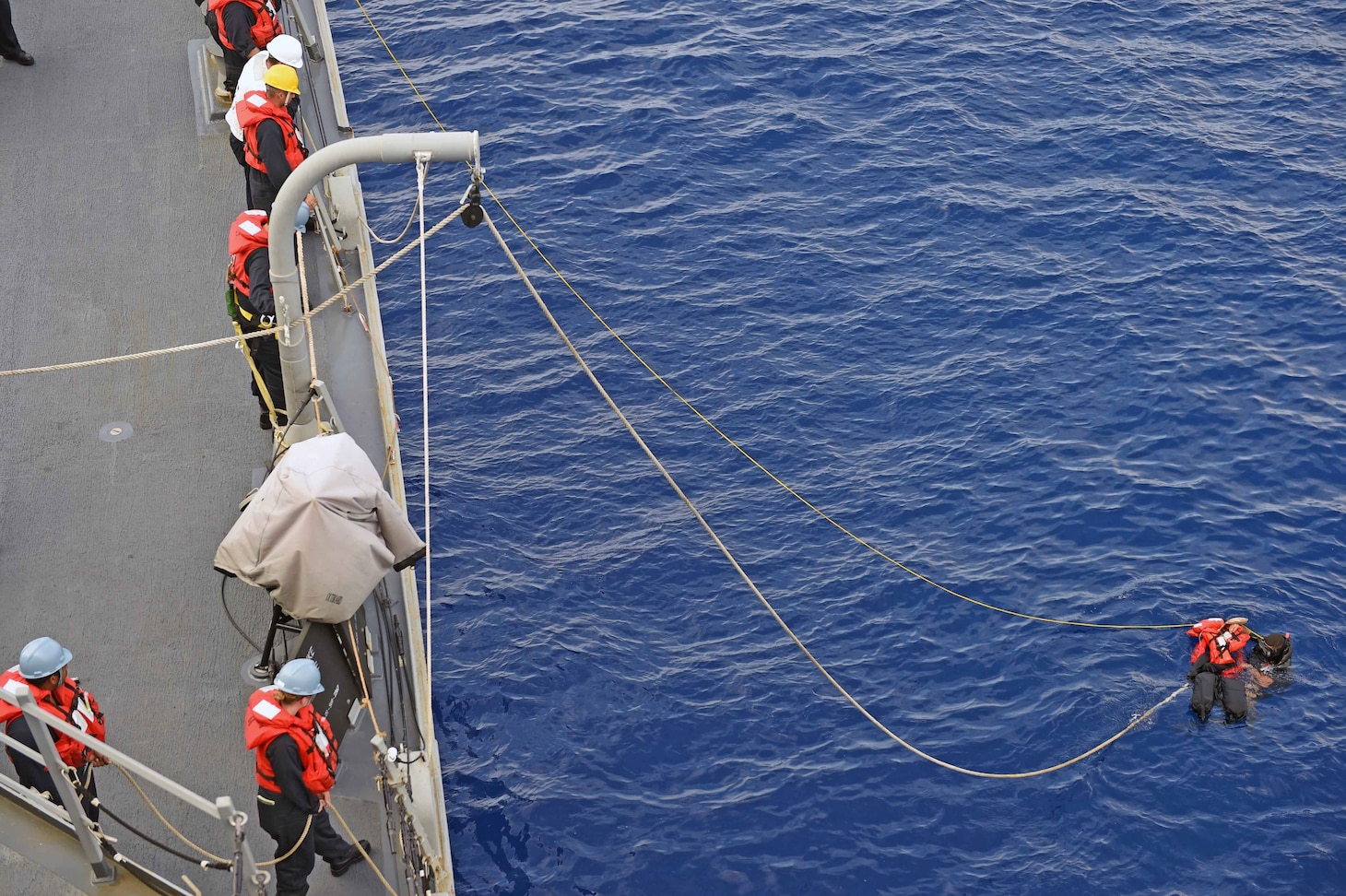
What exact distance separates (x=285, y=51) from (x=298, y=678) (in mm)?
5676

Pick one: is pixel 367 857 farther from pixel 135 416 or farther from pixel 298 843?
pixel 135 416

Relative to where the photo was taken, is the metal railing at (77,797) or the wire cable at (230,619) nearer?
the metal railing at (77,797)

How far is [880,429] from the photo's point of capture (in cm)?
1664

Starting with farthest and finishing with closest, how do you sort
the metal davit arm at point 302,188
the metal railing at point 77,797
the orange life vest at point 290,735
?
the metal davit arm at point 302,188 → the orange life vest at point 290,735 → the metal railing at point 77,797

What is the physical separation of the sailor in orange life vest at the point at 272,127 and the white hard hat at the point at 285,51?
0.09m

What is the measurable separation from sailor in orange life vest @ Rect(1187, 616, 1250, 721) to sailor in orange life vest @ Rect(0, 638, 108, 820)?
34.6 feet

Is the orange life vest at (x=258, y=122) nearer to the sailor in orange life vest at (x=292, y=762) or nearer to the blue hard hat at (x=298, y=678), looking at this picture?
the blue hard hat at (x=298, y=678)

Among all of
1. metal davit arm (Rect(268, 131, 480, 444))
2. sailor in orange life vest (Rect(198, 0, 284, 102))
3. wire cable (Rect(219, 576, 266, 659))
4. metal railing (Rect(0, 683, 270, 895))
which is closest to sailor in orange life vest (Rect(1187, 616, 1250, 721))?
Answer: metal davit arm (Rect(268, 131, 480, 444))

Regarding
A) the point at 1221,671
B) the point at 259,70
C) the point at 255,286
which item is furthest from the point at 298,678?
the point at 1221,671

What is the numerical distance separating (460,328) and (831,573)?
21.1ft

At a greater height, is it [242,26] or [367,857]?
[242,26]

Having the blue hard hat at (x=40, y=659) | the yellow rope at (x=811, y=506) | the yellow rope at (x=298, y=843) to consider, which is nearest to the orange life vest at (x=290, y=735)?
the yellow rope at (x=298, y=843)

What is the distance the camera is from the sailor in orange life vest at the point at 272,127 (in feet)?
35.2

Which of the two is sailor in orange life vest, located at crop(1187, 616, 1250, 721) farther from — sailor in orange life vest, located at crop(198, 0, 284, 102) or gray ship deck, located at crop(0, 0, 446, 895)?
sailor in orange life vest, located at crop(198, 0, 284, 102)
